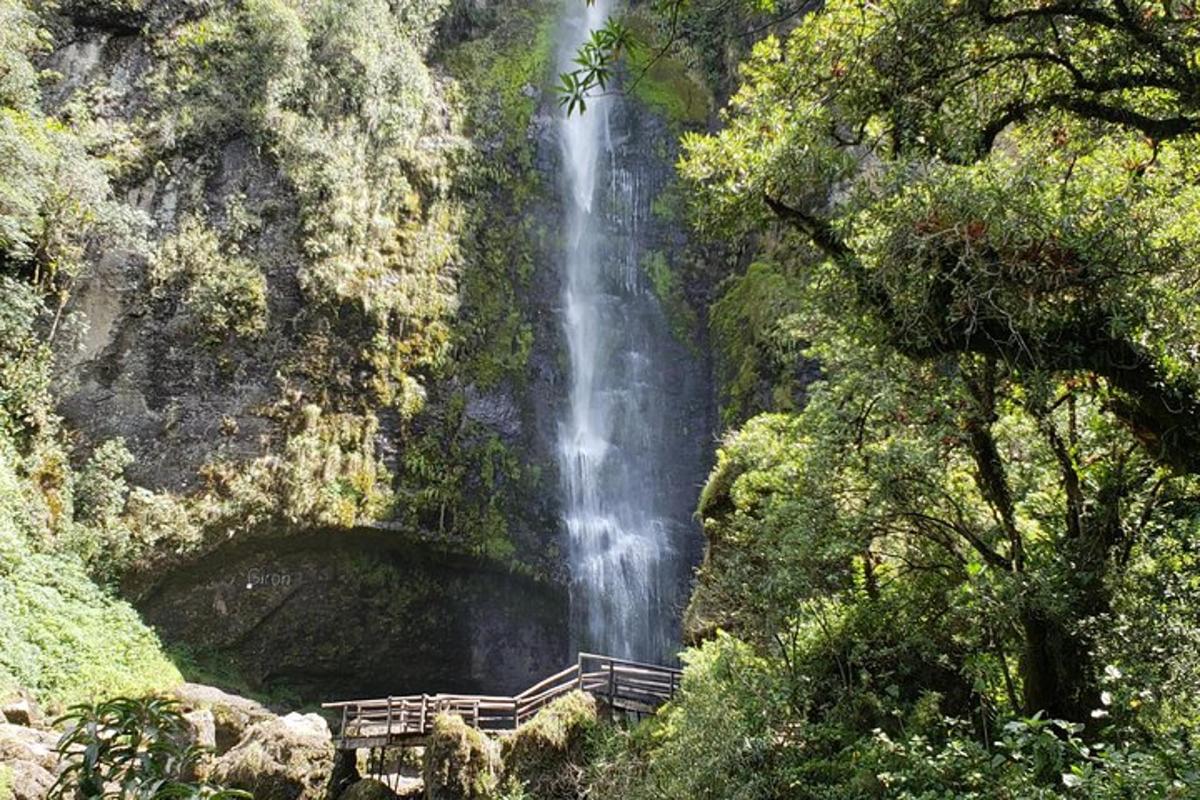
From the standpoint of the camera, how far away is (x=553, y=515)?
16.3 metres

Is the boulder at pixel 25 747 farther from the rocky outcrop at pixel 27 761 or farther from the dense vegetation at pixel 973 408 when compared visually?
the dense vegetation at pixel 973 408

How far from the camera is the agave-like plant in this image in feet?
4.52

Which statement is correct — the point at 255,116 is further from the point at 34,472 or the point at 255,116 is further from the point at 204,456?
the point at 34,472

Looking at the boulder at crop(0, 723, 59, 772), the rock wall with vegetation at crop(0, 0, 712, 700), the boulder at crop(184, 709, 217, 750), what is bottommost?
the boulder at crop(0, 723, 59, 772)

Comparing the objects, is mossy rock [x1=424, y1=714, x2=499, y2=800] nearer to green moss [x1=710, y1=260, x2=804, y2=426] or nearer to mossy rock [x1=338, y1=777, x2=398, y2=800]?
mossy rock [x1=338, y1=777, x2=398, y2=800]

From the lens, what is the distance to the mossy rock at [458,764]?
877 centimetres

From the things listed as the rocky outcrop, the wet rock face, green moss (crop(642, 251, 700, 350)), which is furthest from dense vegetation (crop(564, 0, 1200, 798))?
green moss (crop(642, 251, 700, 350))

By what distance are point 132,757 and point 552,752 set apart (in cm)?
861

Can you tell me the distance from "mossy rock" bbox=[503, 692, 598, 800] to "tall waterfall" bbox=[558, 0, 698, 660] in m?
6.13

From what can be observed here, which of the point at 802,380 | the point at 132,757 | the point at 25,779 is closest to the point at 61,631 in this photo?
the point at 25,779

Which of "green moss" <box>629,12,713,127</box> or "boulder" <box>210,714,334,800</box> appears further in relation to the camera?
"green moss" <box>629,12,713,127</box>

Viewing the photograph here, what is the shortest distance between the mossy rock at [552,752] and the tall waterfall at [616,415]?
613 centimetres

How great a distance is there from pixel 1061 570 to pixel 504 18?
21958mm

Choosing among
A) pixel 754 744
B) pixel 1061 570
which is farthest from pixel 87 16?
pixel 1061 570
